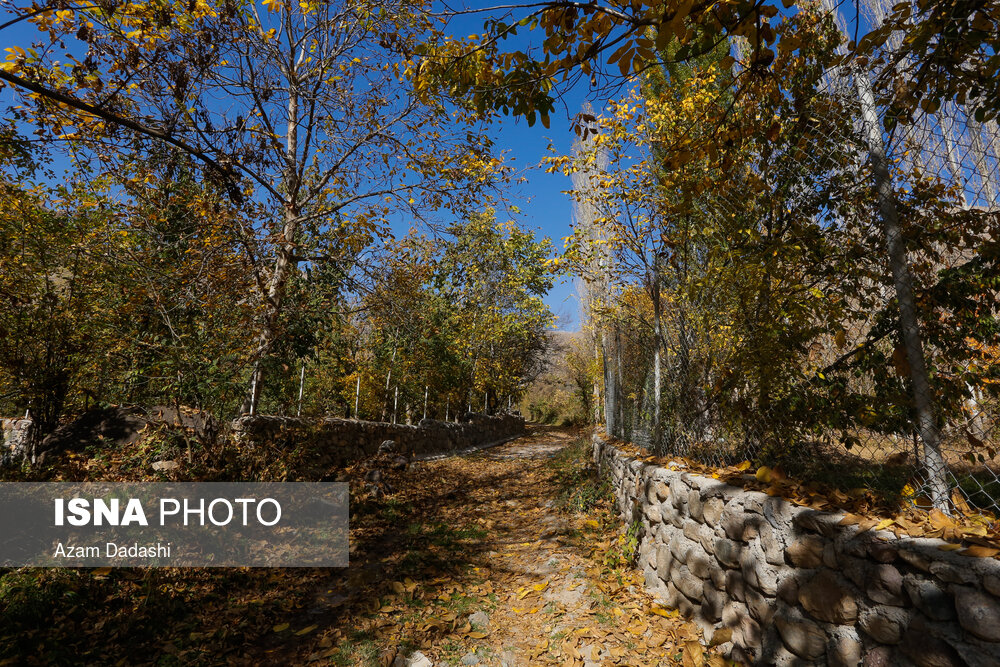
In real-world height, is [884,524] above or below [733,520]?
above

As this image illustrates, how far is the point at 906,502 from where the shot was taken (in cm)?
211

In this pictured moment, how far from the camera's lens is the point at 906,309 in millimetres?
2295

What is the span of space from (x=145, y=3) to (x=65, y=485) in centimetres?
471

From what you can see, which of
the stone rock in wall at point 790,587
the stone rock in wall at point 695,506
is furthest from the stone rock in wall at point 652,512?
the stone rock in wall at point 790,587

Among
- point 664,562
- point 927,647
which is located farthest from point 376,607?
point 927,647

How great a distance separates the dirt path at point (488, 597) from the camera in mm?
2982

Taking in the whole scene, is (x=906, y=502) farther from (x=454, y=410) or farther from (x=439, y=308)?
(x=454, y=410)

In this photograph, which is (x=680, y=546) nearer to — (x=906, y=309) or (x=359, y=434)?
(x=906, y=309)

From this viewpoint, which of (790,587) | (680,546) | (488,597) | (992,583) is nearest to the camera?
(992,583)

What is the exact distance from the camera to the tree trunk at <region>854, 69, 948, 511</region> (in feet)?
6.94

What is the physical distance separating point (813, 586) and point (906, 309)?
145cm

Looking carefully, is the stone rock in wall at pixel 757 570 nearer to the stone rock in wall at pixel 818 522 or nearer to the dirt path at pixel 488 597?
the stone rock in wall at pixel 818 522

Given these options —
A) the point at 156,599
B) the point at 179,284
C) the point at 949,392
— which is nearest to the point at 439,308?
the point at 179,284

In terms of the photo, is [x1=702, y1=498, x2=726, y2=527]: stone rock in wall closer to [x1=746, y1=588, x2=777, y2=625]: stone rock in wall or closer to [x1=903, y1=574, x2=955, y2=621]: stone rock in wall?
[x1=746, y1=588, x2=777, y2=625]: stone rock in wall
